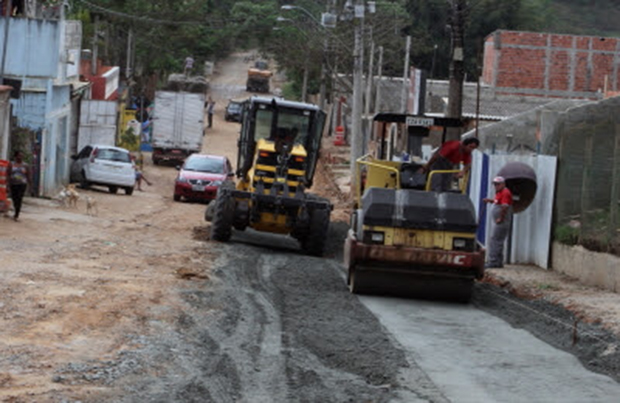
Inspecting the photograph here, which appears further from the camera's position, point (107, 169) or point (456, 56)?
point (107, 169)

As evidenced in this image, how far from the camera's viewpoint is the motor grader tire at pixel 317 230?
22656 mm

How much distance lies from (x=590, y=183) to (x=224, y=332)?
9355mm

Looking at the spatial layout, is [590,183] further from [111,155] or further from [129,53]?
[129,53]

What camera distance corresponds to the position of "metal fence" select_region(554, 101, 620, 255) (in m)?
18.4

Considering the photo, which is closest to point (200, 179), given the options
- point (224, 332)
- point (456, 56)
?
point (456, 56)

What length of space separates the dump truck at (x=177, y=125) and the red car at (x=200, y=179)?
17.5 metres

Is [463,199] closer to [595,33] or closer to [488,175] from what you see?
[488,175]

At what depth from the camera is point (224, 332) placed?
40.9ft

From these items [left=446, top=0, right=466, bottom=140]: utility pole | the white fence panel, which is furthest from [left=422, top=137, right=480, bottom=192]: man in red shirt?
[left=446, top=0, right=466, bottom=140]: utility pole

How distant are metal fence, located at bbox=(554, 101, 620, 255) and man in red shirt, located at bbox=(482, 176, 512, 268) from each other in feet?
3.16

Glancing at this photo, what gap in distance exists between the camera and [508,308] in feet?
53.6

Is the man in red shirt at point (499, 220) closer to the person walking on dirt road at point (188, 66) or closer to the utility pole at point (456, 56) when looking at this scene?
the utility pole at point (456, 56)

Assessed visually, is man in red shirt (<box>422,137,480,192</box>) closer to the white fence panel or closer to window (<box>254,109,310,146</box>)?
the white fence panel

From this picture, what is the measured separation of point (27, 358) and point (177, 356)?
1449 mm
